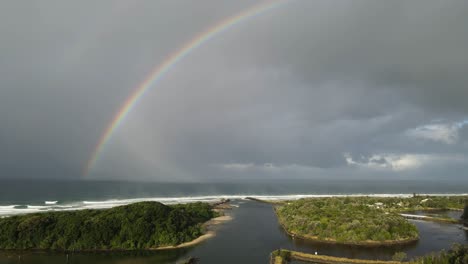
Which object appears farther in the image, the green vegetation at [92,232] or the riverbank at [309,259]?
the green vegetation at [92,232]

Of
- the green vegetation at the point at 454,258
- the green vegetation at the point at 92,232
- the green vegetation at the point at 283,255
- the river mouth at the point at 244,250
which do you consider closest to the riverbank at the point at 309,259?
the green vegetation at the point at 283,255

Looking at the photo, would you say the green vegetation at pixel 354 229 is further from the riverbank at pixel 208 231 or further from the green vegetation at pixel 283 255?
the riverbank at pixel 208 231

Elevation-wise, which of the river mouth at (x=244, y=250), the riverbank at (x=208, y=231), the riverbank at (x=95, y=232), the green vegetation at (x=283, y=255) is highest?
the riverbank at (x=95, y=232)

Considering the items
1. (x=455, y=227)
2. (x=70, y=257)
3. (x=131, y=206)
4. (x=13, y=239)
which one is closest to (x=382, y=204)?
(x=455, y=227)

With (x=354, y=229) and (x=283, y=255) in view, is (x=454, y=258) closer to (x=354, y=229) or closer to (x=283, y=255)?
(x=283, y=255)

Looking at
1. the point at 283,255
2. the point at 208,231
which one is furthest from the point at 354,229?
the point at 208,231

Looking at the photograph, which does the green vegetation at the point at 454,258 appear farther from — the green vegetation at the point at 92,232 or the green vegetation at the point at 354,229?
the green vegetation at the point at 92,232

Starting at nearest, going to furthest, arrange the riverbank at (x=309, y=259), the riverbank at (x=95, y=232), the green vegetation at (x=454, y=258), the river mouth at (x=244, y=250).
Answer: the green vegetation at (x=454, y=258) → the riverbank at (x=309, y=259) → the river mouth at (x=244, y=250) → the riverbank at (x=95, y=232)

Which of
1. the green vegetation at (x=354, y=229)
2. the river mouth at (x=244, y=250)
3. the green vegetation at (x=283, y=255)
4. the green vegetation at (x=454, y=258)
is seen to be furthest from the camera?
the green vegetation at (x=354, y=229)

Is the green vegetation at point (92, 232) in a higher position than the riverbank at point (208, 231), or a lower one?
higher

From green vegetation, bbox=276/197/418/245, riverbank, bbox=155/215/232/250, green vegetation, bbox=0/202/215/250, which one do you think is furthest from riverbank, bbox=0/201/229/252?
green vegetation, bbox=276/197/418/245
